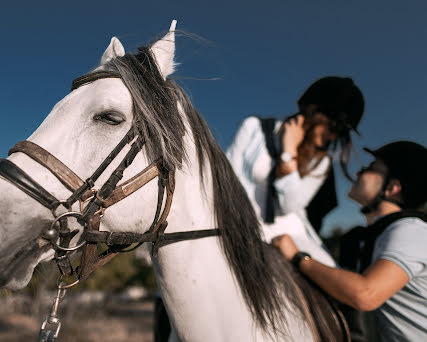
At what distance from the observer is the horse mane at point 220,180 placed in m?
1.36

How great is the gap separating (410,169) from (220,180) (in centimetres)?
148

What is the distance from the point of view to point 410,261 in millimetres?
1725

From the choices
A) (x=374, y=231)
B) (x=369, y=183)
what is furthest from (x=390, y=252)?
(x=369, y=183)

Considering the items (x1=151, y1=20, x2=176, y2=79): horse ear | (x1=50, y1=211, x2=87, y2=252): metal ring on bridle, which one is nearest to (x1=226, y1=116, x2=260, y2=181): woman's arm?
(x1=151, y1=20, x2=176, y2=79): horse ear

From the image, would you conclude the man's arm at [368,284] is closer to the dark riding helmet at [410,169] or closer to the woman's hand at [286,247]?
the woman's hand at [286,247]

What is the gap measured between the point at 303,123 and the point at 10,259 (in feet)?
7.29

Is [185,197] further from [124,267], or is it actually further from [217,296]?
[124,267]

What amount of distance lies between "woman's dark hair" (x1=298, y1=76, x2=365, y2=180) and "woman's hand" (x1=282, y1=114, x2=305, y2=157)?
24cm

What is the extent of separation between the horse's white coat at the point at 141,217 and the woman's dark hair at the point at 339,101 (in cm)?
150

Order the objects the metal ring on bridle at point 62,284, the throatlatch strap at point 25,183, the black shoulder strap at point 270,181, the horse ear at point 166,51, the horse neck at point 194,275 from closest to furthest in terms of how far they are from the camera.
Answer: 1. the throatlatch strap at point 25,183
2. the metal ring on bridle at point 62,284
3. the horse neck at point 194,275
4. the horse ear at point 166,51
5. the black shoulder strap at point 270,181

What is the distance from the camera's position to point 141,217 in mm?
1327

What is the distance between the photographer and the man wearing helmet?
1.70m

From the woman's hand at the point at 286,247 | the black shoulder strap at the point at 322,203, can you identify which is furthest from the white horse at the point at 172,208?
the black shoulder strap at the point at 322,203

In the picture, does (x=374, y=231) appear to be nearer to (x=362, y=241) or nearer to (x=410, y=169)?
(x=362, y=241)
